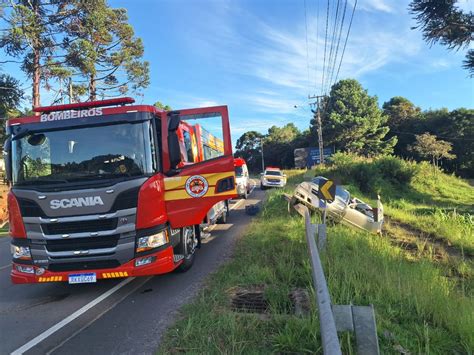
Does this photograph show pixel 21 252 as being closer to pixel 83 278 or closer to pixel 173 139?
pixel 83 278

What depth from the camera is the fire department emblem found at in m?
6.50

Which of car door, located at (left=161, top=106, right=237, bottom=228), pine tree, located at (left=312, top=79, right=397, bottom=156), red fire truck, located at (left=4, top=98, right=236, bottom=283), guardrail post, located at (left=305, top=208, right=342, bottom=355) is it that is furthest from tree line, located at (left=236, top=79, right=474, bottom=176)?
guardrail post, located at (left=305, top=208, right=342, bottom=355)

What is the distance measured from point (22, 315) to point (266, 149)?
8358 centimetres

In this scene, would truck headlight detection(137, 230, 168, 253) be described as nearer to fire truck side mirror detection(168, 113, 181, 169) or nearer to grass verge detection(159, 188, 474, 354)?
grass verge detection(159, 188, 474, 354)

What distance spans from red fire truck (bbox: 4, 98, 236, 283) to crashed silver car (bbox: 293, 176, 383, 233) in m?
6.60

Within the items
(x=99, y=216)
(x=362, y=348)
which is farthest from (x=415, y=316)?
(x=99, y=216)

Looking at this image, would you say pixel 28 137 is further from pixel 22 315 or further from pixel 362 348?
pixel 362 348

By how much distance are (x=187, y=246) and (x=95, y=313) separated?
2.17 metres

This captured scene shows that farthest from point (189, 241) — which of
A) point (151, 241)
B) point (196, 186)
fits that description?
point (151, 241)

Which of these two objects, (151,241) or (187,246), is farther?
(187,246)

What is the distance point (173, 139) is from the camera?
616 cm

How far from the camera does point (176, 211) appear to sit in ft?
20.6

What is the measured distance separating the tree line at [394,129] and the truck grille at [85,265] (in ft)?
159

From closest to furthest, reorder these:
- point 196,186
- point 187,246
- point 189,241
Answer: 1. point 196,186
2. point 187,246
3. point 189,241
